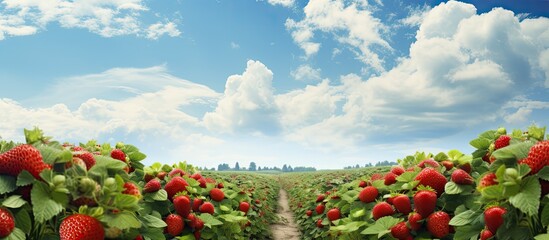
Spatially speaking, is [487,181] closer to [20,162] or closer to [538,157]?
[538,157]

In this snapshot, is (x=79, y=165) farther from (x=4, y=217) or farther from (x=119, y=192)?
(x=4, y=217)

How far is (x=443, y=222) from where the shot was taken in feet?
12.1

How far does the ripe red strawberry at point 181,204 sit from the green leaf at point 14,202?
1790 millimetres

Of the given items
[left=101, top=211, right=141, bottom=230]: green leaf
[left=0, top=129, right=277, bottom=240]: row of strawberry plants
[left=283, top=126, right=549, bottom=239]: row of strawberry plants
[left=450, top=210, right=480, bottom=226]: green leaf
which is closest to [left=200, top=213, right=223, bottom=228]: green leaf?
[left=0, top=129, right=277, bottom=240]: row of strawberry plants

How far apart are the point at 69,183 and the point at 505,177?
2.70m

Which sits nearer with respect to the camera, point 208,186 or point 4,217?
point 4,217

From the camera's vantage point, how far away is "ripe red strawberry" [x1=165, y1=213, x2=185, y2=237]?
4.06 m

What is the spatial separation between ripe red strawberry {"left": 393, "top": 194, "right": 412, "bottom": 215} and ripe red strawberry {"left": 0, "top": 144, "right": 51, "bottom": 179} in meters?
3.02

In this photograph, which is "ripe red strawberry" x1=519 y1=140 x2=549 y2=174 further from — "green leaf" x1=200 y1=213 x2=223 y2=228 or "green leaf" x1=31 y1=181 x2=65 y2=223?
"green leaf" x1=200 y1=213 x2=223 y2=228

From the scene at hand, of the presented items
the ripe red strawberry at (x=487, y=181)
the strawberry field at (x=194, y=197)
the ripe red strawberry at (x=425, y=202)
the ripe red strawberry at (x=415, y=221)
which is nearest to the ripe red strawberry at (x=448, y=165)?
the strawberry field at (x=194, y=197)

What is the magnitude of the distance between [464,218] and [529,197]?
81cm

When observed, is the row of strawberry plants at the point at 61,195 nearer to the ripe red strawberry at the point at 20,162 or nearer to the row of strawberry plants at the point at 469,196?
the ripe red strawberry at the point at 20,162

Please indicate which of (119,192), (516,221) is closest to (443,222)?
(516,221)

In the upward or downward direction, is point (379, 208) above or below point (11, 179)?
below
